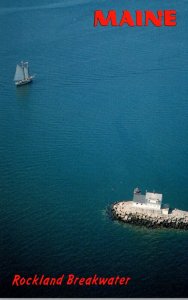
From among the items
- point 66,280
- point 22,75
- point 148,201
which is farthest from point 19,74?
point 66,280

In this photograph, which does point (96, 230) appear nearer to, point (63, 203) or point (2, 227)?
point (63, 203)

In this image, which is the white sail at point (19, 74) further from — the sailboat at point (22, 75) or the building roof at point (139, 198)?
the building roof at point (139, 198)

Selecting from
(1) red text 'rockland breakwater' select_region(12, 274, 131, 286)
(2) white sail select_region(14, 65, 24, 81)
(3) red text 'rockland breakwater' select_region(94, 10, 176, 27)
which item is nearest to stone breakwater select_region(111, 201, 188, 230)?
(1) red text 'rockland breakwater' select_region(12, 274, 131, 286)

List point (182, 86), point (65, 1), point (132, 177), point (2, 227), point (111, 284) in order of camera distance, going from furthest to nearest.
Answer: point (65, 1) < point (182, 86) < point (132, 177) < point (2, 227) < point (111, 284)

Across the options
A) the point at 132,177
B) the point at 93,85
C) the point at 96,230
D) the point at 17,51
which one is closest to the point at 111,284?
the point at 96,230

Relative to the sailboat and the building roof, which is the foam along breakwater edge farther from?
the sailboat

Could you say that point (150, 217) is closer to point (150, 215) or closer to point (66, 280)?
point (150, 215)
